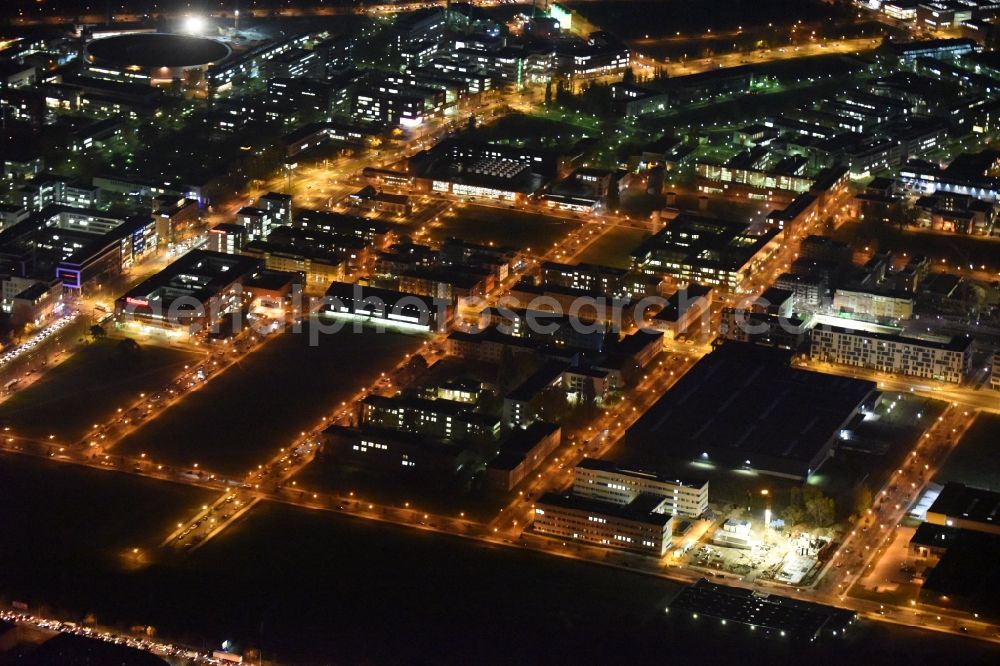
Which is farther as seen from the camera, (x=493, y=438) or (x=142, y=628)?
(x=493, y=438)

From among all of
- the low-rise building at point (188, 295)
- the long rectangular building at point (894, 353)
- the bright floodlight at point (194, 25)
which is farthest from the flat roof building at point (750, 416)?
the bright floodlight at point (194, 25)

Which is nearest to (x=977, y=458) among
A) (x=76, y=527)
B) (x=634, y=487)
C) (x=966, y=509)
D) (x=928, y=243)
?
(x=966, y=509)

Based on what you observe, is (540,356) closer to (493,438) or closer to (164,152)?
(493,438)

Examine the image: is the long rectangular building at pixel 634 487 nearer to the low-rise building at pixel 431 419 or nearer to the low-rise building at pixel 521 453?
the low-rise building at pixel 521 453

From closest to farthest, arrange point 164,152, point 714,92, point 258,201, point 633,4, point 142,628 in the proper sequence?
1. point 142,628
2. point 258,201
3. point 164,152
4. point 714,92
5. point 633,4

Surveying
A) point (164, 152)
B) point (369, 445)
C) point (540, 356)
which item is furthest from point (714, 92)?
point (369, 445)

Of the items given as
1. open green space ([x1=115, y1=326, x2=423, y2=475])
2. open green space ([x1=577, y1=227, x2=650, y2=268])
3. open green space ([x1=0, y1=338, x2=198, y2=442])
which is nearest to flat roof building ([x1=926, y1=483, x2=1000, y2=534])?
open green space ([x1=115, y1=326, x2=423, y2=475])

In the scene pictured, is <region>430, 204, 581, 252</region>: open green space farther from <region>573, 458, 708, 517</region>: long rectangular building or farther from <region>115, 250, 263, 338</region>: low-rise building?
<region>573, 458, 708, 517</region>: long rectangular building
